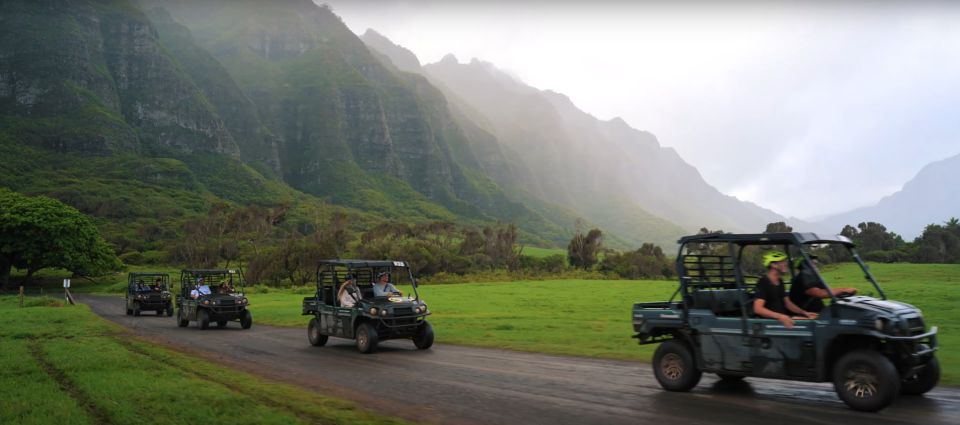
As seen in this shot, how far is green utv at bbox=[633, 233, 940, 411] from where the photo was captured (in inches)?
340

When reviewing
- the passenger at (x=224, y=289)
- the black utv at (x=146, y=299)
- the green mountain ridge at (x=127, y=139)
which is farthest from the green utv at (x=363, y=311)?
the green mountain ridge at (x=127, y=139)

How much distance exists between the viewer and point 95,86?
159125 millimetres

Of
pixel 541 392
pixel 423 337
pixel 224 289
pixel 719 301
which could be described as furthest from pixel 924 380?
pixel 224 289

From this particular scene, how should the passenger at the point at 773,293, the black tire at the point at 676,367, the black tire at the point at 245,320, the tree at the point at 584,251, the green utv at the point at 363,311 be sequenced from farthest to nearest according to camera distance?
the tree at the point at 584,251 < the black tire at the point at 245,320 < the green utv at the point at 363,311 < the black tire at the point at 676,367 < the passenger at the point at 773,293

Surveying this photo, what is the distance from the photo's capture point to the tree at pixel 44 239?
64.2m

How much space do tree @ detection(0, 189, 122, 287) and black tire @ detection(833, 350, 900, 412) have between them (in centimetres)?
7604

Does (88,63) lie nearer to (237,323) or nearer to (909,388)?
(237,323)

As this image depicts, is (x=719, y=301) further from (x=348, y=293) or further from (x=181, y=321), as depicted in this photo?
(x=181, y=321)

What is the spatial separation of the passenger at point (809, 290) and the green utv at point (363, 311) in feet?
33.8

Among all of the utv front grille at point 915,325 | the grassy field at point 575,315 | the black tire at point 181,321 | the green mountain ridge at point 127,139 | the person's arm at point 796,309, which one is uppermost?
the green mountain ridge at point 127,139

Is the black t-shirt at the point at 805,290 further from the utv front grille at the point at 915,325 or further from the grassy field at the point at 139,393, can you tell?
the grassy field at the point at 139,393

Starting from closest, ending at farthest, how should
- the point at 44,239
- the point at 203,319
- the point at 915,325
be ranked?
the point at 915,325, the point at 203,319, the point at 44,239

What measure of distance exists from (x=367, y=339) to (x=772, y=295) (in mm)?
10845

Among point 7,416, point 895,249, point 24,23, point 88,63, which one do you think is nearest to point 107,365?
point 7,416
